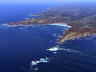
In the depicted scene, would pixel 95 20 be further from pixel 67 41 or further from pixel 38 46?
pixel 38 46

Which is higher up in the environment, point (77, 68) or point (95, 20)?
point (95, 20)

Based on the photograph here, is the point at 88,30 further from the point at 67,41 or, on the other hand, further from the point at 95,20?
the point at 95,20

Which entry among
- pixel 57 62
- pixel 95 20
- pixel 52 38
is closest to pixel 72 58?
pixel 57 62

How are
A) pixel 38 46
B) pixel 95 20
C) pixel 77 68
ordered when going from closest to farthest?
pixel 77 68, pixel 38 46, pixel 95 20

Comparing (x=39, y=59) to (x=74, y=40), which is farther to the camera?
(x=74, y=40)

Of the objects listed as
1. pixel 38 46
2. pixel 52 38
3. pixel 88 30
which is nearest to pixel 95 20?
pixel 88 30

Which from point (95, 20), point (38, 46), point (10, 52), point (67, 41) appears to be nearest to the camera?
point (10, 52)

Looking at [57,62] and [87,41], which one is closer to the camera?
[57,62]

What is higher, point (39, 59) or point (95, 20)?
point (95, 20)

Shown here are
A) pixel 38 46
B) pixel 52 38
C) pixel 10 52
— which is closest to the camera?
pixel 10 52
